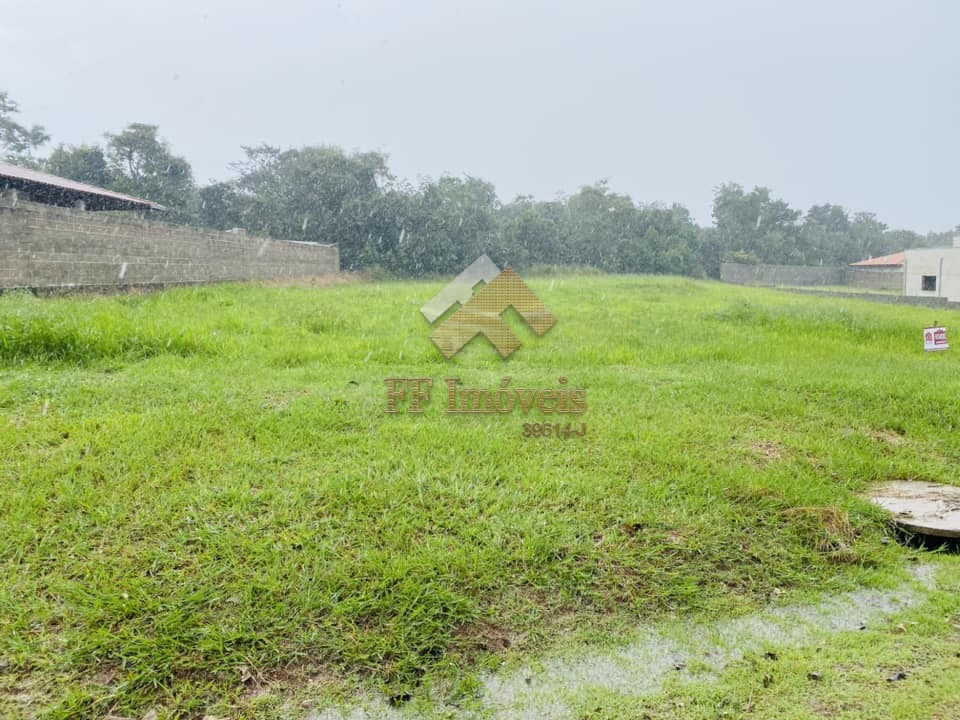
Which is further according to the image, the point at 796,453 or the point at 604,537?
the point at 796,453

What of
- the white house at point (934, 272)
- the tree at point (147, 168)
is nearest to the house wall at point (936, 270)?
the white house at point (934, 272)

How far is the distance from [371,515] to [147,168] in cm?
1880

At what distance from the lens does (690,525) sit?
235 centimetres

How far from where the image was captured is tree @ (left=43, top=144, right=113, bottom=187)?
1639 cm

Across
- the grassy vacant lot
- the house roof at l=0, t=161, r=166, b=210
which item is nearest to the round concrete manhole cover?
the grassy vacant lot

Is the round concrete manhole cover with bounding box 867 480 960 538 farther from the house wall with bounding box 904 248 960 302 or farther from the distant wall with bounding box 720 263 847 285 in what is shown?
the distant wall with bounding box 720 263 847 285

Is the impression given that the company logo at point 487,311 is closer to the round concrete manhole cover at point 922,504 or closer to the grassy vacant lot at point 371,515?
the grassy vacant lot at point 371,515

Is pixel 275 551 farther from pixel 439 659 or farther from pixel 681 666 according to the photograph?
pixel 681 666

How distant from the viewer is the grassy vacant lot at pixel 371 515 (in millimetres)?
1711

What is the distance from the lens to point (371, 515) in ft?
7.52

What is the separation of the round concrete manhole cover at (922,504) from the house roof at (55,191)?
11.5 meters

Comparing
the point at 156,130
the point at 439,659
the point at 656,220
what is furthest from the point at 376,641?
the point at 656,220

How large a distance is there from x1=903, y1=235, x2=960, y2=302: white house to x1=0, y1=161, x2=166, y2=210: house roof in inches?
890

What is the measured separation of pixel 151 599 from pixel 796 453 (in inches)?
119
